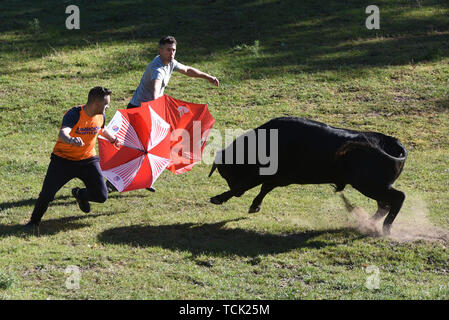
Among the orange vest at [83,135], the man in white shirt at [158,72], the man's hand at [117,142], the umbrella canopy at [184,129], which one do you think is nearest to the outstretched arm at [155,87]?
the man in white shirt at [158,72]

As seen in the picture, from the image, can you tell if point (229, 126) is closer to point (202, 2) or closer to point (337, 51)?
point (337, 51)

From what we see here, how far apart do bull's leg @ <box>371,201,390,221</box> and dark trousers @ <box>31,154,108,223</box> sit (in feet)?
11.4

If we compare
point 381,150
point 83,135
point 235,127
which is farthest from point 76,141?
point 235,127

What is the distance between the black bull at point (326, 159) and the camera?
7488mm

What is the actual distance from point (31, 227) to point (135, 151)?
1.63 metres

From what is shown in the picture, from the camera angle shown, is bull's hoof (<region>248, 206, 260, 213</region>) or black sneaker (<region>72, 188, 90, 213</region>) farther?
bull's hoof (<region>248, 206, 260, 213</region>)

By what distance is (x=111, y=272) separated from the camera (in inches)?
→ 260

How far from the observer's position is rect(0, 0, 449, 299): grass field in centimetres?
662

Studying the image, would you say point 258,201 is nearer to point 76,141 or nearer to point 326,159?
point 326,159

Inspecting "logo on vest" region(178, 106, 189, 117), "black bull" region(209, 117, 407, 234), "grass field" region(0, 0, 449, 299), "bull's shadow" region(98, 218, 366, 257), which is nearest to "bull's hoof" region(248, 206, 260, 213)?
"grass field" region(0, 0, 449, 299)

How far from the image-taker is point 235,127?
12.5 meters

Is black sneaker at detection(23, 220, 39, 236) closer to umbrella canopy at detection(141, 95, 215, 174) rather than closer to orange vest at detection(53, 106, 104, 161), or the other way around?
orange vest at detection(53, 106, 104, 161)

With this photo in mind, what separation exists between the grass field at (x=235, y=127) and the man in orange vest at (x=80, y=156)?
17.3 inches

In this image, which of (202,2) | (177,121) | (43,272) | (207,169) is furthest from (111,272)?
(202,2)
